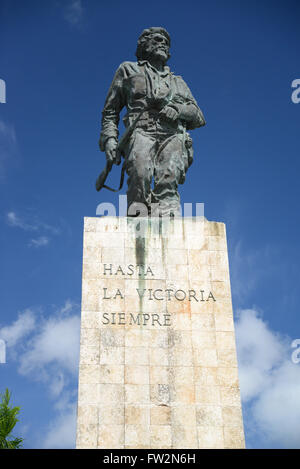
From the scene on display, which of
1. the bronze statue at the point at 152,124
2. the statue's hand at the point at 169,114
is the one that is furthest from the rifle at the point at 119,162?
the statue's hand at the point at 169,114

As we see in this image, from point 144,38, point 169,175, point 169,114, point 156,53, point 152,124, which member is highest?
point 144,38

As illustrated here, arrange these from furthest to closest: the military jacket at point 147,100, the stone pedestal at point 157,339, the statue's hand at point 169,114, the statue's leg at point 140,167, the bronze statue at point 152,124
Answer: the military jacket at point 147,100 < the statue's hand at point 169,114 < the bronze statue at point 152,124 < the statue's leg at point 140,167 < the stone pedestal at point 157,339

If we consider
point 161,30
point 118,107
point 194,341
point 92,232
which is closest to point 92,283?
point 92,232

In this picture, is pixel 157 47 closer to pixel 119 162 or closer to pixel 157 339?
pixel 119 162

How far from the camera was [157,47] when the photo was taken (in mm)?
13688

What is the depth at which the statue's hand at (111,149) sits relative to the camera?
13047 millimetres

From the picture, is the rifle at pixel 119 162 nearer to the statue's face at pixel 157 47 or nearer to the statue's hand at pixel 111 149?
the statue's hand at pixel 111 149

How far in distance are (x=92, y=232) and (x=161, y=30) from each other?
564cm

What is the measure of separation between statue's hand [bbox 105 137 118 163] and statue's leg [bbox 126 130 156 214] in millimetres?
347

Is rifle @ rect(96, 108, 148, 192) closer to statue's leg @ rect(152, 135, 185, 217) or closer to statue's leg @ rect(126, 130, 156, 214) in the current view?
statue's leg @ rect(126, 130, 156, 214)

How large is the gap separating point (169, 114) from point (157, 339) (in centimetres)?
530

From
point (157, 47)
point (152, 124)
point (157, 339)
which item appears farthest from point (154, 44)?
point (157, 339)

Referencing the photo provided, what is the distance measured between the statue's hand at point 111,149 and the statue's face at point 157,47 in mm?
2304
